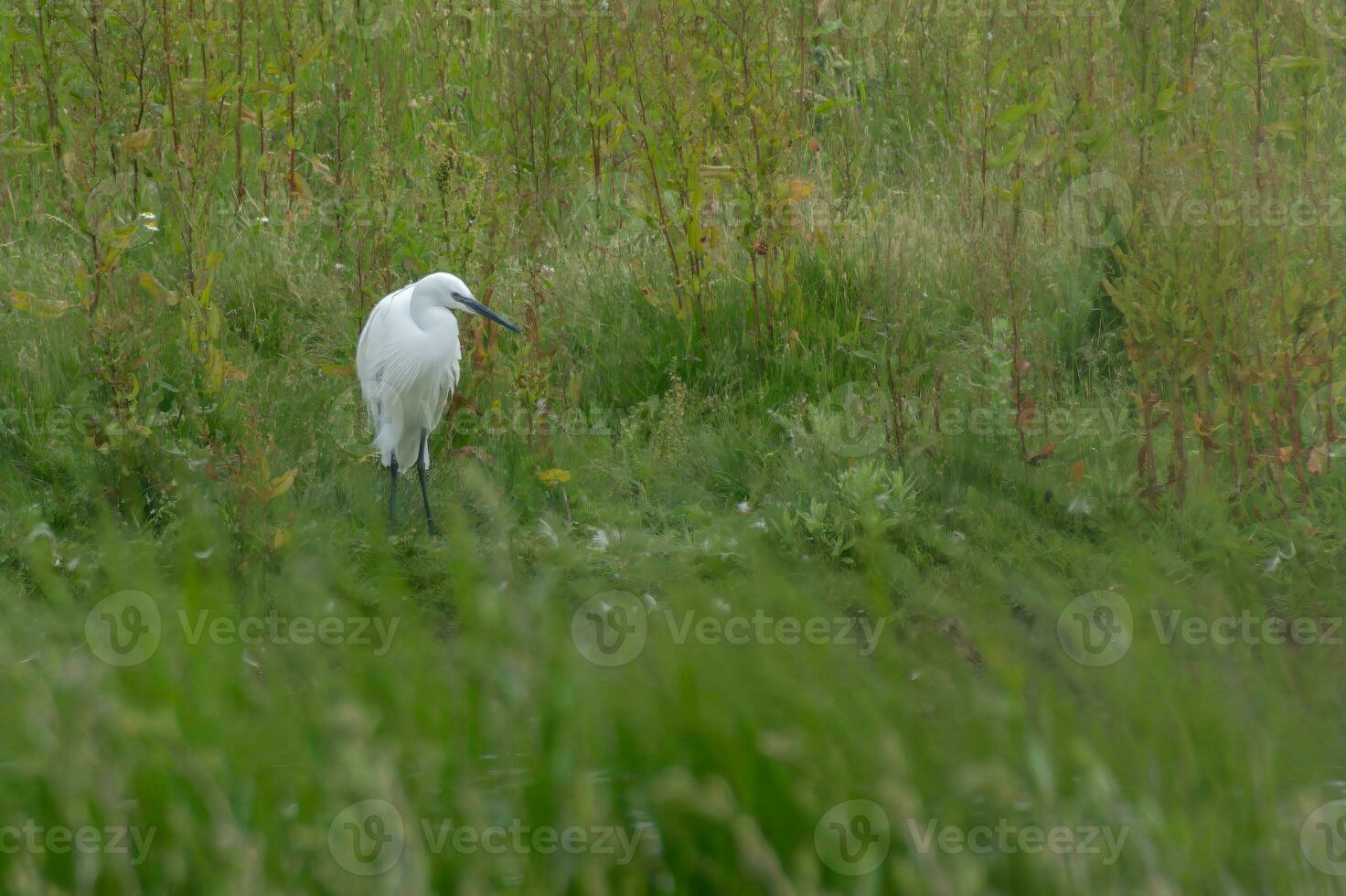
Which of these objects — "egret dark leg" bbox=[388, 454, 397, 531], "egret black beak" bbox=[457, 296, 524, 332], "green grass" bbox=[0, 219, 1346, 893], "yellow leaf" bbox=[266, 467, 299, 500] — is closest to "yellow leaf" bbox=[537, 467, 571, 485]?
"egret black beak" bbox=[457, 296, 524, 332]

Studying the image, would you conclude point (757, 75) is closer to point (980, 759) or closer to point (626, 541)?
point (626, 541)

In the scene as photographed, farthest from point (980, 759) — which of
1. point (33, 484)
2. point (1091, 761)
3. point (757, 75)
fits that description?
point (757, 75)

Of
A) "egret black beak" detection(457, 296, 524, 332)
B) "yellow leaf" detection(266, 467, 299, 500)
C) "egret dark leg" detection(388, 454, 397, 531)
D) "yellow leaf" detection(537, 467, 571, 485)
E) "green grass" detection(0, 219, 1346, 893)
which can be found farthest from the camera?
"egret dark leg" detection(388, 454, 397, 531)

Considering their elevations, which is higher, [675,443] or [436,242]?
[436,242]

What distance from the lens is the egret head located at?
4922 millimetres

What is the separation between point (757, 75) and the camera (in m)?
6.15

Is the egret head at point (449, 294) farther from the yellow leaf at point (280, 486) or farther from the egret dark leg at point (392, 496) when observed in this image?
the yellow leaf at point (280, 486)

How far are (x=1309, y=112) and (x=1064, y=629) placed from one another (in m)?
2.97

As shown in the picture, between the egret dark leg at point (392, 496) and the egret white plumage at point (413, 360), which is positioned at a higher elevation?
the egret white plumage at point (413, 360)

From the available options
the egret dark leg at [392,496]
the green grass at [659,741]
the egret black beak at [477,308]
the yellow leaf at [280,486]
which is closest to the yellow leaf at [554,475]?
the egret black beak at [477,308]

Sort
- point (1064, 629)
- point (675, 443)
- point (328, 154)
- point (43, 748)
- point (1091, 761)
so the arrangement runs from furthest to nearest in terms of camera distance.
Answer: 1. point (328, 154)
2. point (675, 443)
3. point (1064, 629)
4. point (43, 748)
5. point (1091, 761)

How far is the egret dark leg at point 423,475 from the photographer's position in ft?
16.7

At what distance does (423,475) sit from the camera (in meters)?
5.22

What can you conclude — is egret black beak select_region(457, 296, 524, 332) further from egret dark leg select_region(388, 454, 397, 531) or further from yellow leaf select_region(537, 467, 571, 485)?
egret dark leg select_region(388, 454, 397, 531)
